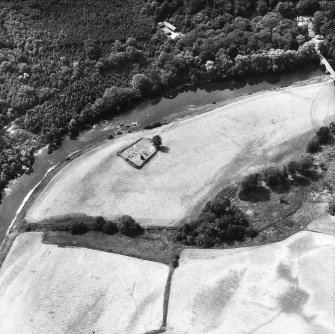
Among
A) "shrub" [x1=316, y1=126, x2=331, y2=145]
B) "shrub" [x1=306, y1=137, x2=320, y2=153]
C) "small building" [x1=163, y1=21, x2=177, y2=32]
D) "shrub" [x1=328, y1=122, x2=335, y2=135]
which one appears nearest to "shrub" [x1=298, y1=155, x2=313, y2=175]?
"shrub" [x1=306, y1=137, x2=320, y2=153]

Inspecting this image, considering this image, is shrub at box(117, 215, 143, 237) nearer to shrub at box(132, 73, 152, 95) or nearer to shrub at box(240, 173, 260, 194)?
shrub at box(240, 173, 260, 194)

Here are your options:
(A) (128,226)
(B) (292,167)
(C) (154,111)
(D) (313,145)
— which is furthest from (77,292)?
(D) (313,145)

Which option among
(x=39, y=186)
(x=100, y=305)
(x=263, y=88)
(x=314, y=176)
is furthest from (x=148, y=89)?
(x=100, y=305)

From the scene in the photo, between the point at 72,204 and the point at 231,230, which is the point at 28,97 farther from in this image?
the point at 231,230

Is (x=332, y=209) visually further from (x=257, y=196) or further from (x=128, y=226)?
(x=128, y=226)

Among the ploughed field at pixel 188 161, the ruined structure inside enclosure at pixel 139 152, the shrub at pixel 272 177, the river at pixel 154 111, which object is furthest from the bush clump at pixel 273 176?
the river at pixel 154 111

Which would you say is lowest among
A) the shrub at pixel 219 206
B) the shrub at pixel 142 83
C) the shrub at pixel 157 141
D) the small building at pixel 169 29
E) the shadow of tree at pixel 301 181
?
the shadow of tree at pixel 301 181

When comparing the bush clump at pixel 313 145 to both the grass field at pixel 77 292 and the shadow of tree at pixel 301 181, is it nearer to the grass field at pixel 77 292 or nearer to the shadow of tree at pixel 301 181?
the shadow of tree at pixel 301 181
